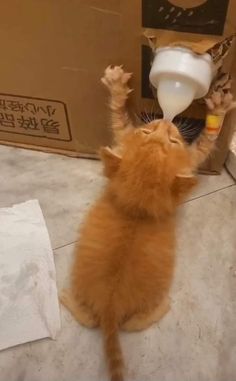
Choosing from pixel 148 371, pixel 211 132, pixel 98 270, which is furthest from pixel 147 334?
pixel 211 132

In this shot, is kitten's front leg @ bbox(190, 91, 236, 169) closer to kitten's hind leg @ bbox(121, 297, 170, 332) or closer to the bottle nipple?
the bottle nipple

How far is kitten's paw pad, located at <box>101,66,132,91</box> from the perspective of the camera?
833 mm

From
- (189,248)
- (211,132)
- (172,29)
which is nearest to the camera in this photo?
(172,29)

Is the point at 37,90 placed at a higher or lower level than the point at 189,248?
higher

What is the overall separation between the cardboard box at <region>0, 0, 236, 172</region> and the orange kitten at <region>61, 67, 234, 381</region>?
56 mm

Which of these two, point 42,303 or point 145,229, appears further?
point 42,303

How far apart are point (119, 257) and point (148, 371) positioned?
0.28 metres

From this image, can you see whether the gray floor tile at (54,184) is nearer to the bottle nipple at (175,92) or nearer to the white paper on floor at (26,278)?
the white paper on floor at (26,278)

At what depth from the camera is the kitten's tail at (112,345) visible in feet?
2.64

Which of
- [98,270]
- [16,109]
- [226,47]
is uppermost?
[226,47]

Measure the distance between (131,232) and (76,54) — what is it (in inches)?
14.8

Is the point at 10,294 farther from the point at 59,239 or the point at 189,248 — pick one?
the point at 189,248

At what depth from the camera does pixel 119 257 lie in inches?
30.9

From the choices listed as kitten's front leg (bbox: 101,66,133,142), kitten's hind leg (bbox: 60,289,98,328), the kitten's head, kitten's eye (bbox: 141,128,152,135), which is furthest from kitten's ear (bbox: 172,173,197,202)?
kitten's hind leg (bbox: 60,289,98,328)
